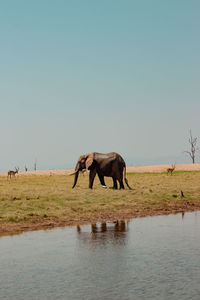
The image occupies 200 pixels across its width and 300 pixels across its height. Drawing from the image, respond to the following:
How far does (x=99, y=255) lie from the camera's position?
10898 mm

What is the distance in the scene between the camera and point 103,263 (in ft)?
32.8

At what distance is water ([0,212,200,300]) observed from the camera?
309 inches

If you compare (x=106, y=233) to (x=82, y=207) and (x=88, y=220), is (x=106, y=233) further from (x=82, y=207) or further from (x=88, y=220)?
(x=82, y=207)

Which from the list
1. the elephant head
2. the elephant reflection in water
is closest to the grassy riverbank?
the elephant reflection in water

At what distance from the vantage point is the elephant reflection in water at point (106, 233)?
13055 mm

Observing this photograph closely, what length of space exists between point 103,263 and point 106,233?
4113mm

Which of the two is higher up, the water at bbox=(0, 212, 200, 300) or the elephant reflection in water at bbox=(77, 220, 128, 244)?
the elephant reflection in water at bbox=(77, 220, 128, 244)

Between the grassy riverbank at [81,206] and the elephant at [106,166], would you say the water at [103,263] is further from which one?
the elephant at [106,166]

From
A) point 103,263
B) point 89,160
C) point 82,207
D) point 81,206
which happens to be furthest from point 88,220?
point 89,160

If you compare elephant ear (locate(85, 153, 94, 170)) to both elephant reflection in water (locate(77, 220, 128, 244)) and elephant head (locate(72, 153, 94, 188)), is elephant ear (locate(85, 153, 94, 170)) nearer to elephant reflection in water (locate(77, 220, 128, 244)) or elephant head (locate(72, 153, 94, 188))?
elephant head (locate(72, 153, 94, 188))

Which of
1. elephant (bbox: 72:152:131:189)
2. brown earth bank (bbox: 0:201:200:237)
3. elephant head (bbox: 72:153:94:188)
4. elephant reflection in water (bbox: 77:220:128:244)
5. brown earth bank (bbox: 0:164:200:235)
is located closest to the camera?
elephant reflection in water (bbox: 77:220:128:244)

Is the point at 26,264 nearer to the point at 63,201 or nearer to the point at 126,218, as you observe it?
the point at 126,218

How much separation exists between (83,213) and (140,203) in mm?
4160

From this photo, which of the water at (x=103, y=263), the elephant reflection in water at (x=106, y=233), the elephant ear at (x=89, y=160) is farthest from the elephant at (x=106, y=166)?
the water at (x=103, y=263)
